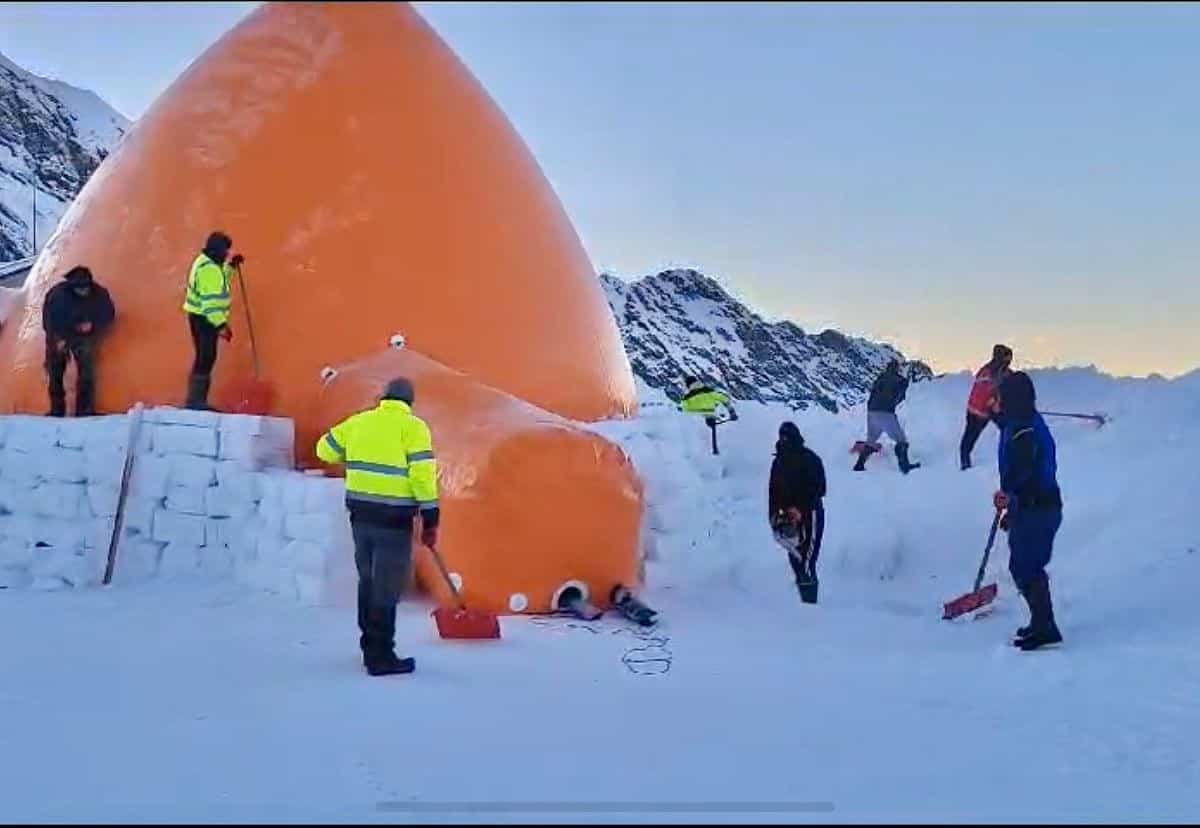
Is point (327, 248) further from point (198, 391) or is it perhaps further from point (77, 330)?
point (77, 330)

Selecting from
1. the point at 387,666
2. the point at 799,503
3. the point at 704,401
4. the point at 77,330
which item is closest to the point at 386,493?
the point at 387,666

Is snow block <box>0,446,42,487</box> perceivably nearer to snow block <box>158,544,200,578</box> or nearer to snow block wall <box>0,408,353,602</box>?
snow block wall <box>0,408,353,602</box>

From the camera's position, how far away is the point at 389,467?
4.81 metres

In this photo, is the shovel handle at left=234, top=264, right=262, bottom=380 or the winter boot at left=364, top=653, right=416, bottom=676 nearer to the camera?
the winter boot at left=364, top=653, right=416, bottom=676

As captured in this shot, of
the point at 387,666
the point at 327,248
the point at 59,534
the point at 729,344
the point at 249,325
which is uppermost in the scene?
the point at 729,344

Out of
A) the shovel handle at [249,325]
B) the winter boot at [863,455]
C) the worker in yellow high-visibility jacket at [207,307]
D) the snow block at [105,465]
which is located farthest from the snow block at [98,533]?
the winter boot at [863,455]

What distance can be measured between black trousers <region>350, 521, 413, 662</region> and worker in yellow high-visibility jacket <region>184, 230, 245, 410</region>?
280 cm

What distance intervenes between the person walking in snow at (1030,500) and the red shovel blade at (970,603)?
1.11 m

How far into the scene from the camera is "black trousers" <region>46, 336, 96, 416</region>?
7598 millimetres

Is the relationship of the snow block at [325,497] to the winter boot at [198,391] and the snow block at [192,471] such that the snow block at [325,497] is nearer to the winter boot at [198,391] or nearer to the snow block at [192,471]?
the snow block at [192,471]

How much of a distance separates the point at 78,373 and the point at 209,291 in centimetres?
111

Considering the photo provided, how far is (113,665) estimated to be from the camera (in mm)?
4914

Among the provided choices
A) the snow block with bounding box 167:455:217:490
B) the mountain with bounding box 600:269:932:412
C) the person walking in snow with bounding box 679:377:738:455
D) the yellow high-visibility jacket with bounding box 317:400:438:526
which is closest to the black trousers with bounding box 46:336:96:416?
the snow block with bounding box 167:455:217:490

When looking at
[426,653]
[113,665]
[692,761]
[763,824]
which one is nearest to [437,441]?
[426,653]
